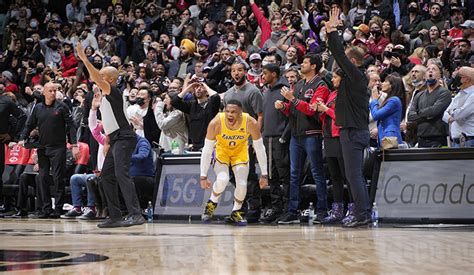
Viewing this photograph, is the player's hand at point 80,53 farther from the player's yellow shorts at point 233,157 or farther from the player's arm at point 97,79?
the player's yellow shorts at point 233,157

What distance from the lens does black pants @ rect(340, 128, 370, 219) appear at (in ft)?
36.5

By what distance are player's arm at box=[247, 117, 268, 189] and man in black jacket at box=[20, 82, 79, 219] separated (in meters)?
4.44

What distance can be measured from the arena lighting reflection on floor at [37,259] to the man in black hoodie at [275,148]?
5642 mm

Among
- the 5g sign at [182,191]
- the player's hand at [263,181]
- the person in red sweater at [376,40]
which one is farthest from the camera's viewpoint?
the person in red sweater at [376,40]

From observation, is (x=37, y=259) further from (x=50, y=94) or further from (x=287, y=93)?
(x=50, y=94)

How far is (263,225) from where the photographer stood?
40.9 feet

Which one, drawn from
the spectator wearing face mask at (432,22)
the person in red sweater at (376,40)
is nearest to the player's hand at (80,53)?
the person in red sweater at (376,40)

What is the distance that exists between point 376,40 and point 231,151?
208 inches

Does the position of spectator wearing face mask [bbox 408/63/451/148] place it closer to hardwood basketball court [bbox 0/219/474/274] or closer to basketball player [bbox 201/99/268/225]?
hardwood basketball court [bbox 0/219/474/274]


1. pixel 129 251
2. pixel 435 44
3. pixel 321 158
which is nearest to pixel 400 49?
pixel 435 44

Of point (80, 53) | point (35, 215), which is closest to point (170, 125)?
point (35, 215)

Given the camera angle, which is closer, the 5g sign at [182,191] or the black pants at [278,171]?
the black pants at [278,171]

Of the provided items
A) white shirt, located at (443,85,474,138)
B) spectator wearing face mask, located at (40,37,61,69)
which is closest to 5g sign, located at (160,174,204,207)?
white shirt, located at (443,85,474,138)

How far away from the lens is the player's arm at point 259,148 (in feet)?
40.8
